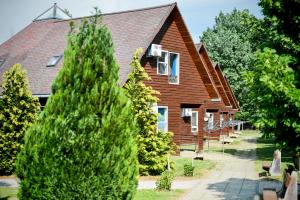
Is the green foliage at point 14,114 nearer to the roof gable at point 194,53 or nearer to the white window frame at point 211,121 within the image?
the roof gable at point 194,53

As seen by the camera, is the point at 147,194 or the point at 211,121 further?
the point at 211,121

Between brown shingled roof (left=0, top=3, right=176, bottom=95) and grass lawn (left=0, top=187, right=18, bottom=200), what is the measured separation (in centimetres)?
754

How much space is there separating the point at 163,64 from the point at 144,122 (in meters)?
7.81

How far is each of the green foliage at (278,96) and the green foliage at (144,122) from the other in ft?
22.9

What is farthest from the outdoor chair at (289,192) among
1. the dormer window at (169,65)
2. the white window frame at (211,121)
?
the white window frame at (211,121)

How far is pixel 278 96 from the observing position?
8.16 meters

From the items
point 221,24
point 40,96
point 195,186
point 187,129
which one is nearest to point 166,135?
point 195,186

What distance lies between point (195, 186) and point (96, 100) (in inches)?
335

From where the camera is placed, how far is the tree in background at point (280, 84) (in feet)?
26.3

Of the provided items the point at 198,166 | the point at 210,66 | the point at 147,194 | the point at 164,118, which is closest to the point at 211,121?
the point at 210,66

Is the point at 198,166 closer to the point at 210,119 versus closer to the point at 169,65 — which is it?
the point at 169,65

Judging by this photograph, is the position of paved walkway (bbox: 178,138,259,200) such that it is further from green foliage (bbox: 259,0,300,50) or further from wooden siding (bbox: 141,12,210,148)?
wooden siding (bbox: 141,12,210,148)

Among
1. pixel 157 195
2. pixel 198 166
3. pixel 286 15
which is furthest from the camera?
pixel 198 166

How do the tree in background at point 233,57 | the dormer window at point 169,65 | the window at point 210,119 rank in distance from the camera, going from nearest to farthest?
the dormer window at point 169,65
the window at point 210,119
the tree in background at point 233,57
